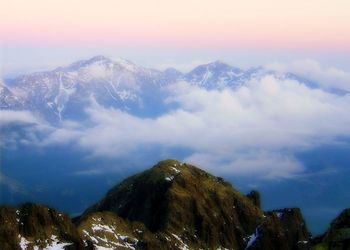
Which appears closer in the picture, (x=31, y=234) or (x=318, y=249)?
(x=318, y=249)

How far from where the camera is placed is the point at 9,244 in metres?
180

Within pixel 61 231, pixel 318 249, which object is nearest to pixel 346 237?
pixel 318 249

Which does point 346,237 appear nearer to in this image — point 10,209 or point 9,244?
point 9,244

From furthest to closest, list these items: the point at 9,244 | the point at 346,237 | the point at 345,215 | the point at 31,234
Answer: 1. the point at 31,234
2. the point at 9,244
3. the point at 345,215
4. the point at 346,237

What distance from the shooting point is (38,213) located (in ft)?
655

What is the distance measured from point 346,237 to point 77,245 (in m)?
162

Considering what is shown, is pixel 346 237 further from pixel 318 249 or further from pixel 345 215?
pixel 345 215

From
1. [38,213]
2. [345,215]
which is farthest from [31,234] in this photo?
[345,215]

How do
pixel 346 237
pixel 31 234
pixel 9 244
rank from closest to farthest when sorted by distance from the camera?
1. pixel 346 237
2. pixel 9 244
3. pixel 31 234

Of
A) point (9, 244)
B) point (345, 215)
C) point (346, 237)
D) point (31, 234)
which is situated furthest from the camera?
point (31, 234)

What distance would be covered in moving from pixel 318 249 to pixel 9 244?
156061 millimetres

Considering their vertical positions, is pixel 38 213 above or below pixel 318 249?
below

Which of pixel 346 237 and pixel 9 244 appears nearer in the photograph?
pixel 346 237

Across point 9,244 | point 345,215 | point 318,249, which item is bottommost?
point 9,244
